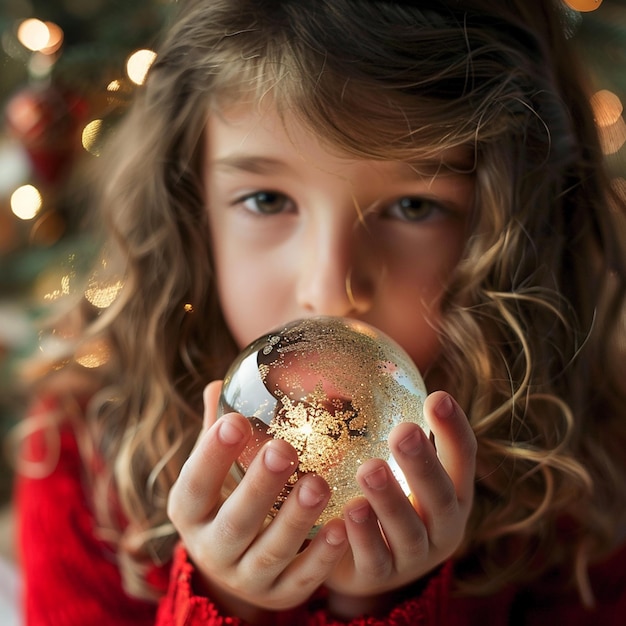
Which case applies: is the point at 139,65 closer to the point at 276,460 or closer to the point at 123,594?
the point at 276,460

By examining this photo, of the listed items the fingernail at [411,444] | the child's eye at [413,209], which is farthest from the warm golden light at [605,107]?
the fingernail at [411,444]

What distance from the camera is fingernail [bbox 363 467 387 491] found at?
1.40 ft

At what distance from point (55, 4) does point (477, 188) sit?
636mm

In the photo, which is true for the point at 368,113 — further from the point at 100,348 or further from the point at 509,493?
the point at 100,348

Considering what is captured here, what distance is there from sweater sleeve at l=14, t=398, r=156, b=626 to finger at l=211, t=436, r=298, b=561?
0.34 m

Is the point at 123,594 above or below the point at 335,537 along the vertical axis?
below

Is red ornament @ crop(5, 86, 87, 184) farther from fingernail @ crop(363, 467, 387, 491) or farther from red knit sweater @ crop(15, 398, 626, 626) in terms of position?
fingernail @ crop(363, 467, 387, 491)

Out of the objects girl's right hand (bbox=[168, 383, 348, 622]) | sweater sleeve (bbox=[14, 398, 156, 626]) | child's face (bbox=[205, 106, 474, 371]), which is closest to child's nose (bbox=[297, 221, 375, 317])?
child's face (bbox=[205, 106, 474, 371])

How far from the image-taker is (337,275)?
0.49m

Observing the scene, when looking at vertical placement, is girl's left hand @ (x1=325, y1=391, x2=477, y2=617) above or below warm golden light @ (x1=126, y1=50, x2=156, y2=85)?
below

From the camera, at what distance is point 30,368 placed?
1.00 m

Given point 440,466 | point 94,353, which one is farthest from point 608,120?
point 94,353

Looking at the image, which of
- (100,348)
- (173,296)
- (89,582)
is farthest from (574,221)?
(89,582)

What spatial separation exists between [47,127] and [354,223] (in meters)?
0.52
